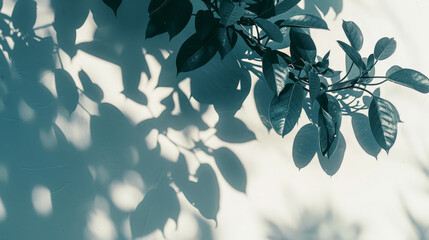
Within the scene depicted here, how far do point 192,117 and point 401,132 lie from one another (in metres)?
0.89

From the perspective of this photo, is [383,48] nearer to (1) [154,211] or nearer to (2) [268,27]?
(2) [268,27]

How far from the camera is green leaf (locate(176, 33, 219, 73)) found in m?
1.21

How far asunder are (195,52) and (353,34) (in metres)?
0.58

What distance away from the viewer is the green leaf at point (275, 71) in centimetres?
120

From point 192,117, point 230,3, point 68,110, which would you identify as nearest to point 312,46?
point 230,3

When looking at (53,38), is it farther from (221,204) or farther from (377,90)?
(377,90)

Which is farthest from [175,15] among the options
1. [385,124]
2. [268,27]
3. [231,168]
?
[385,124]

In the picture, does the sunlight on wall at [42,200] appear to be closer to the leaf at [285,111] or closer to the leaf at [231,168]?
the leaf at [231,168]

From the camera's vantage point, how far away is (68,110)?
1.30 m

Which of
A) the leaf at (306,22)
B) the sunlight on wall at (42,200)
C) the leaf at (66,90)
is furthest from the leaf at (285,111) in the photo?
the sunlight on wall at (42,200)

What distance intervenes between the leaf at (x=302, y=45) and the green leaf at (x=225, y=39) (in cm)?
20

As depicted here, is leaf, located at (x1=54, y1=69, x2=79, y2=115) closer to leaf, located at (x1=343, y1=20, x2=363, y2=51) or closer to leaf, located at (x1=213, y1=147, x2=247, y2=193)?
leaf, located at (x1=213, y1=147, x2=247, y2=193)

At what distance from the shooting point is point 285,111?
49.1 inches

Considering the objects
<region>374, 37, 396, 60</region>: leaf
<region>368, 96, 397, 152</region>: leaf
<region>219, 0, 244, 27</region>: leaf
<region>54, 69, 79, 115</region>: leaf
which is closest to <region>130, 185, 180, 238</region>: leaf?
<region>54, 69, 79, 115</region>: leaf
